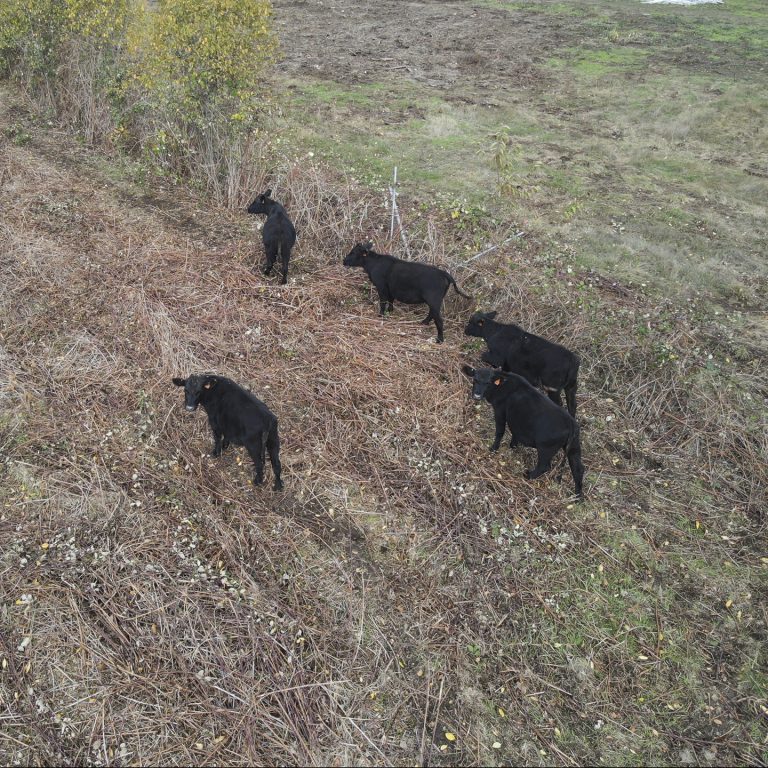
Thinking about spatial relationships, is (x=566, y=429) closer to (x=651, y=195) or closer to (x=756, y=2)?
(x=651, y=195)

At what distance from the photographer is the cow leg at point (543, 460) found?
260 inches

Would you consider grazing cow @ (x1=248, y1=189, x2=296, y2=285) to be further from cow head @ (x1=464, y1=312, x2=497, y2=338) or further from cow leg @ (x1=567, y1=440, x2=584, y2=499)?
cow leg @ (x1=567, y1=440, x2=584, y2=499)

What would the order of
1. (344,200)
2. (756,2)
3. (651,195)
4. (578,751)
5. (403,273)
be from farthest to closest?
(756,2)
(651,195)
(344,200)
(403,273)
(578,751)

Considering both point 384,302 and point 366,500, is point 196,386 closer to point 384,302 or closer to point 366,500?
point 366,500

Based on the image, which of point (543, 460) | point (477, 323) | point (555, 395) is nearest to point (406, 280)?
point (477, 323)

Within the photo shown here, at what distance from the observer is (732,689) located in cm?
531

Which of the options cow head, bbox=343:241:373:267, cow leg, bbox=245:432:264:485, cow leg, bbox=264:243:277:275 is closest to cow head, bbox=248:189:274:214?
Answer: cow leg, bbox=264:243:277:275

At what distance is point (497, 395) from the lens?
6.98m

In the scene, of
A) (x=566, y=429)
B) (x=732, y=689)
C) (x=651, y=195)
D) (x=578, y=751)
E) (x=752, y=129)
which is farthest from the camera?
(x=752, y=129)

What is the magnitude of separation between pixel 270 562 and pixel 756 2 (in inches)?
1430

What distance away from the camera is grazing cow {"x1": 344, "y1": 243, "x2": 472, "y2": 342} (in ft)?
27.9

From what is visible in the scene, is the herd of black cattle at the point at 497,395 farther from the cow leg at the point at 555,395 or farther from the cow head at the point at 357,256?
the cow head at the point at 357,256

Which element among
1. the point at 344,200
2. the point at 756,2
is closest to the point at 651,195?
the point at 344,200

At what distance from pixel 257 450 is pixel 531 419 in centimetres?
308
